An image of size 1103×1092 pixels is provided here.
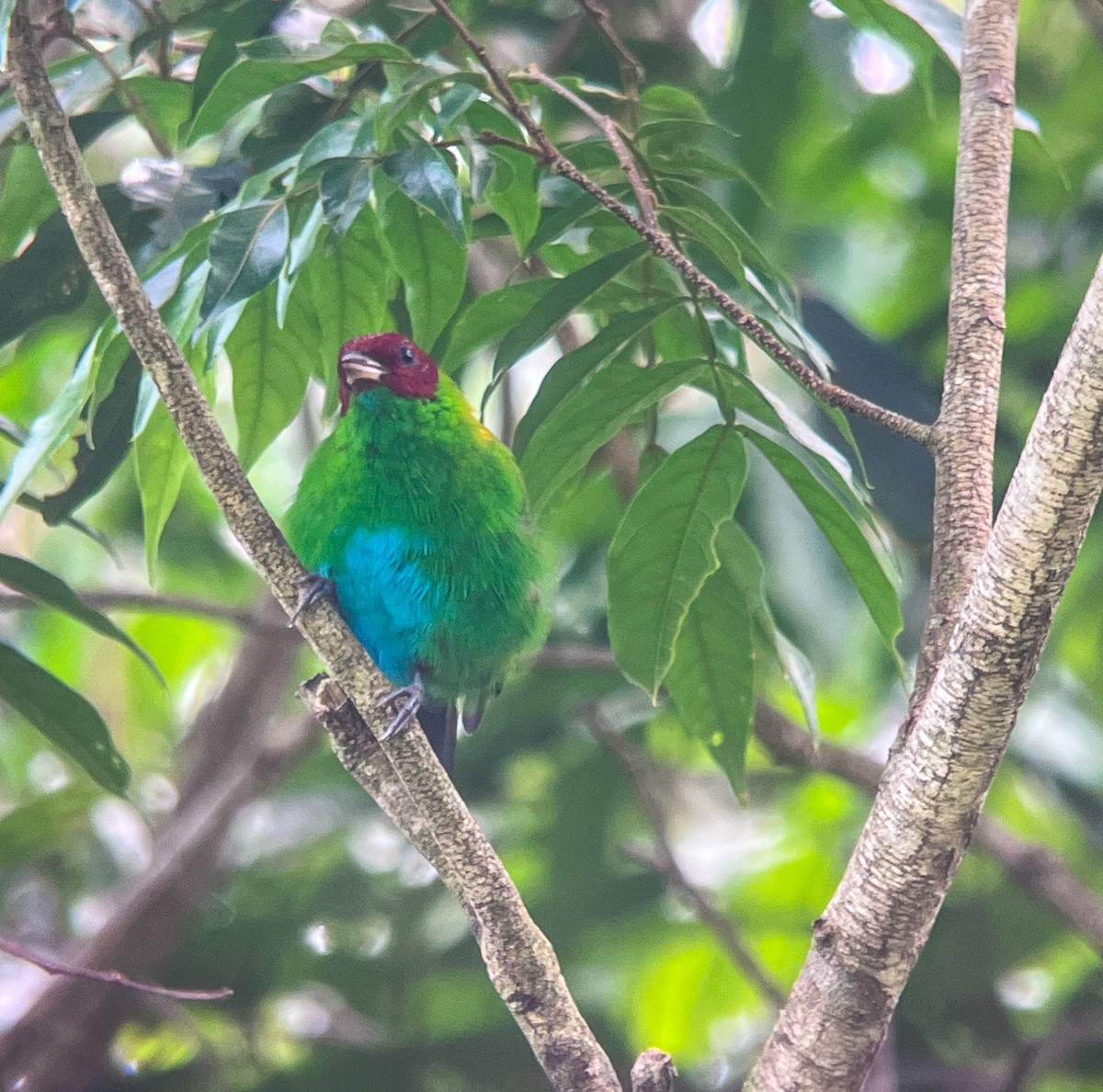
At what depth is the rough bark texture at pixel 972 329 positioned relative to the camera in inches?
76.6

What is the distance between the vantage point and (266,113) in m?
2.17

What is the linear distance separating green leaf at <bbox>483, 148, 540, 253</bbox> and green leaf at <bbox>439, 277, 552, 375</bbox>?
204 millimetres

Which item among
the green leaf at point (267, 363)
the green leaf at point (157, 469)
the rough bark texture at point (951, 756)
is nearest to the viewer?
the rough bark texture at point (951, 756)

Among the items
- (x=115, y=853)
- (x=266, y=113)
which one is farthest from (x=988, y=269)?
(x=115, y=853)

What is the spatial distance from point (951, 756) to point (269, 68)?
4.04ft

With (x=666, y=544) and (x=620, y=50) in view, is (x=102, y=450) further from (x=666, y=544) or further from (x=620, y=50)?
(x=620, y=50)

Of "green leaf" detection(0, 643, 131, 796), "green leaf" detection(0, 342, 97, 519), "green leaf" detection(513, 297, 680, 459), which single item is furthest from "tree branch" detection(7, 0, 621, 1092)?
"green leaf" detection(0, 643, 131, 796)

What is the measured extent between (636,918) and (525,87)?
7.43 ft

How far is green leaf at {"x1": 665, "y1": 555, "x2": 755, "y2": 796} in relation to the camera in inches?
92.1

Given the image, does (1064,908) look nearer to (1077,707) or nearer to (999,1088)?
(999,1088)

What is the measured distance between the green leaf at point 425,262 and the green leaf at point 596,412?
0.89 feet

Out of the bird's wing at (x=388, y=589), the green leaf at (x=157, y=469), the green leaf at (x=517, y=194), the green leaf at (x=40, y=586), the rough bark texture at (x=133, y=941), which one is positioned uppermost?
the green leaf at (x=517, y=194)

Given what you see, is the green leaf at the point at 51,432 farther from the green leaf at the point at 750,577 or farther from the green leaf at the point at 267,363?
the green leaf at the point at 750,577

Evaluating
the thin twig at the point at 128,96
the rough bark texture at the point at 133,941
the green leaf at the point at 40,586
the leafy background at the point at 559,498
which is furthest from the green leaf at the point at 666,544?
the rough bark texture at the point at 133,941
